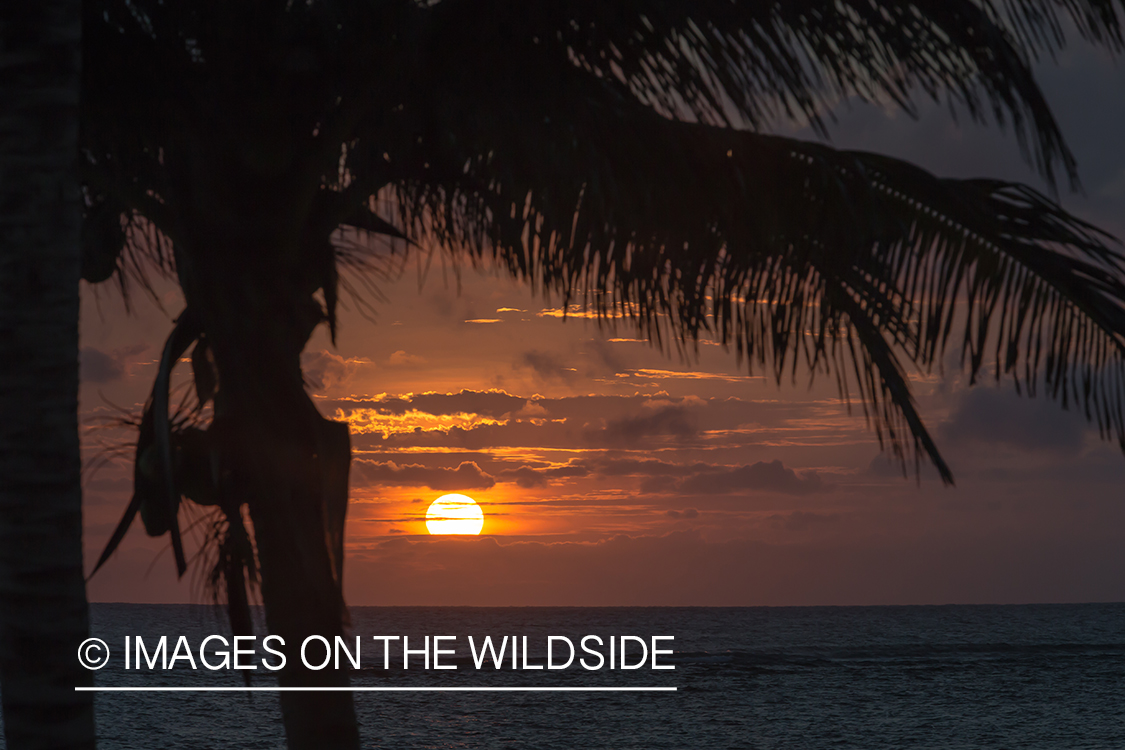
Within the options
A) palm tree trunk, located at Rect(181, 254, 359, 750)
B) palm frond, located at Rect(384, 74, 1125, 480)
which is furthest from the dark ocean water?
palm frond, located at Rect(384, 74, 1125, 480)

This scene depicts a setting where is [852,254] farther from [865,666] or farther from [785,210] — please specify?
[865,666]

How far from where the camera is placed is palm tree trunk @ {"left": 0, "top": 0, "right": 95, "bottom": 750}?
3217mm

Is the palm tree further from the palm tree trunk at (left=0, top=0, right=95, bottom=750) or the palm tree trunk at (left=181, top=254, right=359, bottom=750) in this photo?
the palm tree trunk at (left=0, top=0, right=95, bottom=750)

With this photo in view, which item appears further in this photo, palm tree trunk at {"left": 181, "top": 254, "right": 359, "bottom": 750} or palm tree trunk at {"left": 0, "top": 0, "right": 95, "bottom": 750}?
palm tree trunk at {"left": 181, "top": 254, "right": 359, "bottom": 750}

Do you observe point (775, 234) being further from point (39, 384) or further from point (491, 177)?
point (39, 384)

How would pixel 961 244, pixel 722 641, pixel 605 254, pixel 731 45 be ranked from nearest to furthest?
pixel 731 45
pixel 961 244
pixel 605 254
pixel 722 641

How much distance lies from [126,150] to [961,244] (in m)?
4.47

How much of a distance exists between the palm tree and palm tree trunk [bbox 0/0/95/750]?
1271mm

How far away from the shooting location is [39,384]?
3.22 m

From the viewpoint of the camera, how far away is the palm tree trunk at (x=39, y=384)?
10.6 ft

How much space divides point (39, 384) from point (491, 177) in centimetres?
335

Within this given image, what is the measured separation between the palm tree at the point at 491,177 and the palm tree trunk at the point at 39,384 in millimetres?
1271

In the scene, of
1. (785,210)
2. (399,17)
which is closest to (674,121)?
(785,210)

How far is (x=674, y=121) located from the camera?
4832 millimetres
